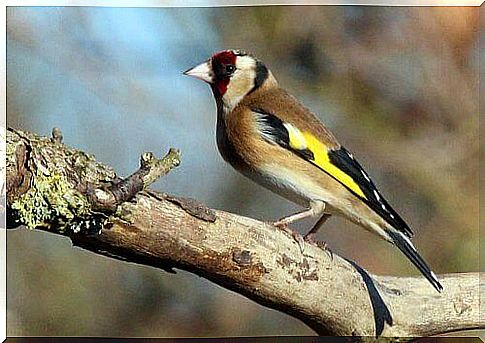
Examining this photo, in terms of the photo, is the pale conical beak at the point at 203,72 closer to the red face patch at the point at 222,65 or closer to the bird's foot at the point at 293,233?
the red face patch at the point at 222,65

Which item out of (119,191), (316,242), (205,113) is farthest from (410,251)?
(119,191)

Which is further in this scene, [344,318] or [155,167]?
[344,318]

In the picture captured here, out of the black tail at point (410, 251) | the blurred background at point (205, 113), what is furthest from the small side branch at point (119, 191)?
the black tail at point (410, 251)

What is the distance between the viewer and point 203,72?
48.8 inches

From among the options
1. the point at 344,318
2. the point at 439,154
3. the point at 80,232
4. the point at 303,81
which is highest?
the point at 303,81

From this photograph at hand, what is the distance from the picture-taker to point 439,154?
1275 mm

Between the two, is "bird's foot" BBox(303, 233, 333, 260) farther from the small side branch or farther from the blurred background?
the small side branch

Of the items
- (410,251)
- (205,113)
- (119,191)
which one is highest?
(205,113)

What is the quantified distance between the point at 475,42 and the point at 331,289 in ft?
1.64

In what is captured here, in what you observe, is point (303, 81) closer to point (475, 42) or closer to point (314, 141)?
point (314, 141)

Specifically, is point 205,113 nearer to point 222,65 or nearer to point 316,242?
point 222,65

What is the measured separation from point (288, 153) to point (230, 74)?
0.17 m

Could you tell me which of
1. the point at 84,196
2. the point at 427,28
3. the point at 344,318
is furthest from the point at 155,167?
the point at 427,28

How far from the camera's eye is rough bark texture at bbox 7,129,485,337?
100 centimetres
